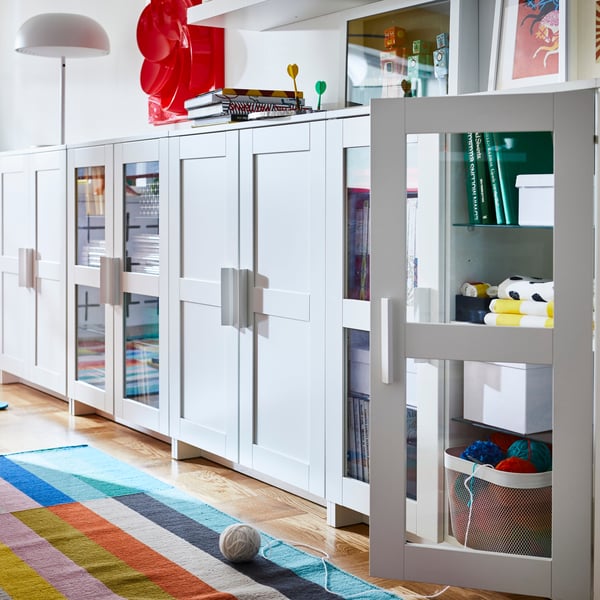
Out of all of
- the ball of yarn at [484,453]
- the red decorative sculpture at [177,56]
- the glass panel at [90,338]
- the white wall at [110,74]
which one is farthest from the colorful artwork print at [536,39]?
the glass panel at [90,338]

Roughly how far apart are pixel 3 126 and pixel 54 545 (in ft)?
12.6

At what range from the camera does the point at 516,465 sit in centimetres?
231

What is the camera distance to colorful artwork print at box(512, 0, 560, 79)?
8.10 ft

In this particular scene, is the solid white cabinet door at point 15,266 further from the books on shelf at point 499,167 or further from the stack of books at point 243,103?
the books on shelf at point 499,167

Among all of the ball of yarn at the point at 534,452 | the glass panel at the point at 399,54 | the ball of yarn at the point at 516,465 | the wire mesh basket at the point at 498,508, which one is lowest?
the wire mesh basket at the point at 498,508

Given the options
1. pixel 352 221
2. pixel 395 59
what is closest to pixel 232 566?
pixel 352 221

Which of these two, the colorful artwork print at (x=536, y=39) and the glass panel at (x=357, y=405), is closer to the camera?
the colorful artwork print at (x=536, y=39)

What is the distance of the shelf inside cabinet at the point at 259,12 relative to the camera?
319 cm

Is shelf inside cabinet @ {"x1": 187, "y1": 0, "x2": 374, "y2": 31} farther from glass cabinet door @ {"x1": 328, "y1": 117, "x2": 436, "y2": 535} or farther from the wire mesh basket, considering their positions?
the wire mesh basket

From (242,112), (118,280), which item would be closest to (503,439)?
(242,112)

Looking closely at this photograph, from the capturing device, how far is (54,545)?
8.78ft

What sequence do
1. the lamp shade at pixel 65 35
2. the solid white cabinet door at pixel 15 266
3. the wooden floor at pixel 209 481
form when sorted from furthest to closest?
the solid white cabinet door at pixel 15 266 → the lamp shade at pixel 65 35 → the wooden floor at pixel 209 481

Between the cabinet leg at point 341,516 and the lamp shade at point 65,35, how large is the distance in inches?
101

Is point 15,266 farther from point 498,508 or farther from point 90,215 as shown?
point 498,508
